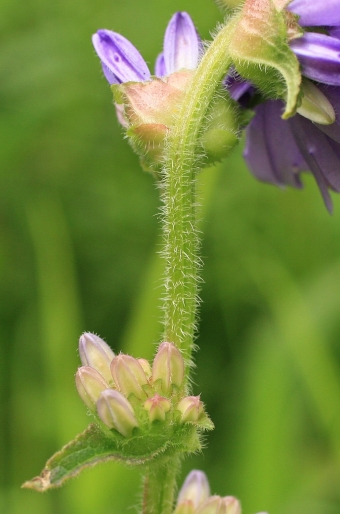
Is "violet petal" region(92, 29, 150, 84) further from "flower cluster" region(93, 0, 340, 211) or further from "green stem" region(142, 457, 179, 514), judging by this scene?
"green stem" region(142, 457, 179, 514)

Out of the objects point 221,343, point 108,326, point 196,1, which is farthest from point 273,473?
point 196,1

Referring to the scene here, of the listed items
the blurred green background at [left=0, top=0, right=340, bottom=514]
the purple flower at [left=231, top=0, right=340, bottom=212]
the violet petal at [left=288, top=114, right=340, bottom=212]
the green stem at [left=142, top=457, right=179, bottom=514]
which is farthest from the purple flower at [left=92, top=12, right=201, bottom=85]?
the blurred green background at [left=0, top=0, right=340, bottom=514]

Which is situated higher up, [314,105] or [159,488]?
[314,105]

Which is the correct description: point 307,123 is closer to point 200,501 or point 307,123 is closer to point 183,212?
point 183,212

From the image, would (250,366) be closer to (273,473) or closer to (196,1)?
(273,473)

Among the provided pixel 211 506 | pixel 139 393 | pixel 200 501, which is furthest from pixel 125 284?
pixel 139 393
